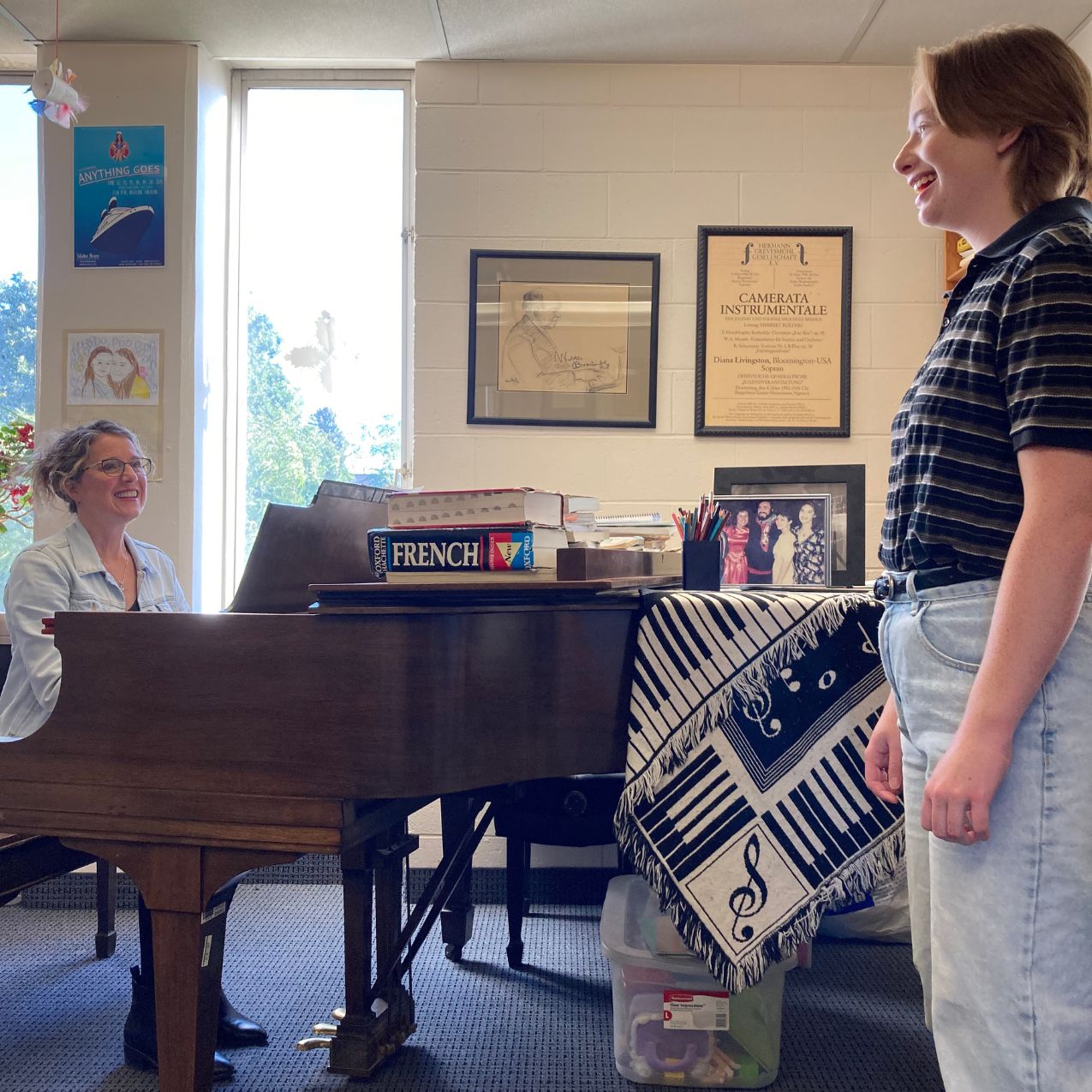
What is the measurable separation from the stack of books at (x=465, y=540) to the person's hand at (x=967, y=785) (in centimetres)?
61

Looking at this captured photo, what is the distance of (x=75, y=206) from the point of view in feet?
9.88

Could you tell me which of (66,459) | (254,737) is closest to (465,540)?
(254,737)

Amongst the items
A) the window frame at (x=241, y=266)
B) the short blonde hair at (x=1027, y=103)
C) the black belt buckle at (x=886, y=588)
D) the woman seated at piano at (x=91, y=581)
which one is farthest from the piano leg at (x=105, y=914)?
the short blonde hair at (x=1027, y=103)

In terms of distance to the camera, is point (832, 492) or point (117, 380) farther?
point (117, 380)

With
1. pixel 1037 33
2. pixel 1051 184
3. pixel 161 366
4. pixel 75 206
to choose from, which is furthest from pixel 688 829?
pixel 75 206

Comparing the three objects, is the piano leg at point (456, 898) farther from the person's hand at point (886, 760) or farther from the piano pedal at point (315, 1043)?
the person's hand at point (886, 760)

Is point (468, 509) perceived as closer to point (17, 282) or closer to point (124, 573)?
point (124, 573)

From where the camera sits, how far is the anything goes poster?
3.00 m

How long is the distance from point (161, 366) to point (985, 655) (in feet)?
8.65

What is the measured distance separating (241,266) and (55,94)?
87cm

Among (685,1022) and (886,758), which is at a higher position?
(886,758)

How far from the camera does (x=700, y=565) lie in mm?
1736

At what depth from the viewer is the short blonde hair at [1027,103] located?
1.03 m

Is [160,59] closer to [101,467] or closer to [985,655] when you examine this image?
[101,467]
